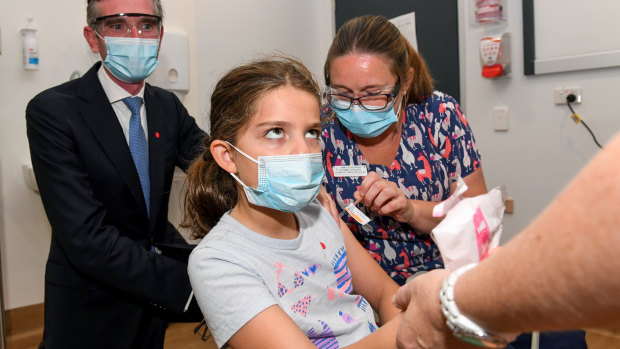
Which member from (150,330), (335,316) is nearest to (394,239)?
(335,316)

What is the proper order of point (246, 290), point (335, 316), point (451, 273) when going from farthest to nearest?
1. point (335, 316)
2. point (246, 290)
3. point (451, 273)

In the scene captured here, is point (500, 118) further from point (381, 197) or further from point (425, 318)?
point (425, 318)

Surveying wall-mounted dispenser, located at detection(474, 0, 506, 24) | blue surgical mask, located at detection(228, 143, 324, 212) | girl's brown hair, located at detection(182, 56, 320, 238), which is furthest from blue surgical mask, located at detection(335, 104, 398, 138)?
wall-mounted dispenser, located at detection(474, 0, 506, 24)

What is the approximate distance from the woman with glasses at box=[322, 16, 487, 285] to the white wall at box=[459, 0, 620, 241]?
44.6 inches

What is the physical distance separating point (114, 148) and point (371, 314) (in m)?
1.06

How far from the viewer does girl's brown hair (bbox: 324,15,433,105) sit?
63.0 inches

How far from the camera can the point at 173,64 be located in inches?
116

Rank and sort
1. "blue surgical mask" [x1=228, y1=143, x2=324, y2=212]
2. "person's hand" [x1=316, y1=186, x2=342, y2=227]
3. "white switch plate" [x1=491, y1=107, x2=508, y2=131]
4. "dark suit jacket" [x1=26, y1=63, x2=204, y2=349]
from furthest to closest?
"white switch plate" [x1=491, y1=107, x2=508, y2=131]
"dark suit jacket" [x1=26, y1=63, x2=204, y2=349]
"person's hand" [x1=316, y1=186, x2=342, y2=227]
"blue surgical mask" [x1=228, y1=143, x2=324, y2=212]

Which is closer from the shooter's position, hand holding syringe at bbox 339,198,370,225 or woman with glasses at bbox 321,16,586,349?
hand holding syringe at bbox 339,198,370,225

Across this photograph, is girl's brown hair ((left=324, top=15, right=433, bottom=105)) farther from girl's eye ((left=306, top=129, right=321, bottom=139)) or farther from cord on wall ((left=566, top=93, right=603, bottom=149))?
cord on wall ((left=566, top=93, right=603, bottom=149))

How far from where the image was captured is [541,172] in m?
2.81

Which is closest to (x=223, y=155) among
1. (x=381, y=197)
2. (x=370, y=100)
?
(x=381, y=197)

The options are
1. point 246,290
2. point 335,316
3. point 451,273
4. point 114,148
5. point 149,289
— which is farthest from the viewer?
point 114,148

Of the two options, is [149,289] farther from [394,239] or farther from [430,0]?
[430,0]
